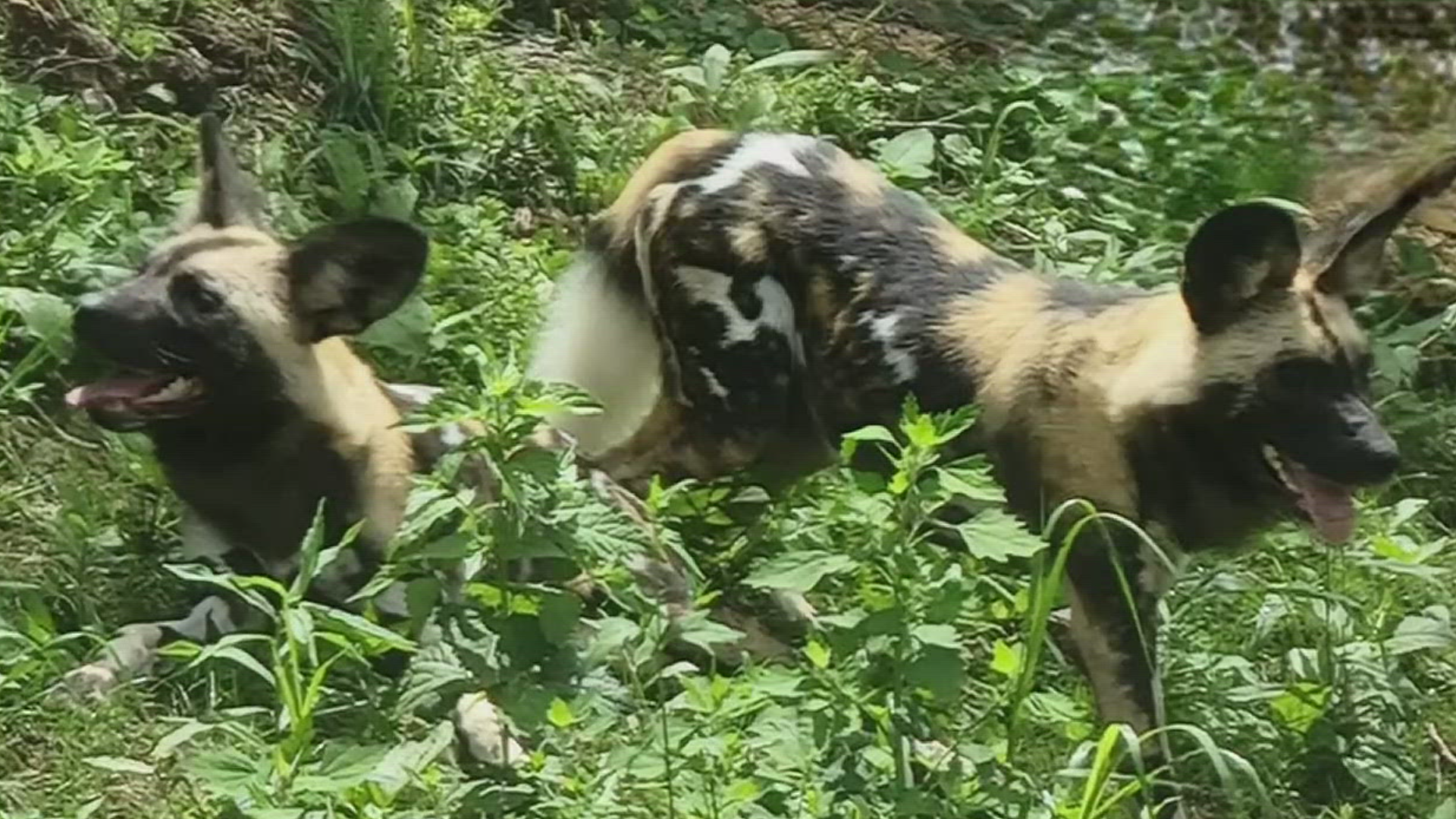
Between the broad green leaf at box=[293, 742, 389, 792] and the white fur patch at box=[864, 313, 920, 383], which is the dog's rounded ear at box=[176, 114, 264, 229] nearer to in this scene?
the white fur patch at box=[864, 313, 920, 383]

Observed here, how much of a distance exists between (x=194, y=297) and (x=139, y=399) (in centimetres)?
17

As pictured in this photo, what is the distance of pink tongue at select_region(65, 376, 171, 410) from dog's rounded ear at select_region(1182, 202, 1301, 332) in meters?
1.46

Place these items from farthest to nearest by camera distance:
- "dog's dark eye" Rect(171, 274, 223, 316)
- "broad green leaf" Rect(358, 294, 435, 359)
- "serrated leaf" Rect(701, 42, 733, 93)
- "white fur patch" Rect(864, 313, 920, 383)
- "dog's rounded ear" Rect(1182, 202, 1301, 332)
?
"serrated leaf" Rect(701, 42, 733, 93), "broad green leaf" Rect(358, 294, 435, 359), "white fur patch" Rect(864, 313, 920, 383), "dog's dark eye" Rect(171, 274, 223, 316), "dog's rounded ear" Rect(1182, 202, 1301, 332)

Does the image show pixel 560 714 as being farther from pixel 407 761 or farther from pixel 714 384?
pixel 714 384

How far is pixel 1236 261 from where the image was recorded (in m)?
3.20

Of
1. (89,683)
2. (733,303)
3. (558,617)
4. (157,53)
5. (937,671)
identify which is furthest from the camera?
(157,53)

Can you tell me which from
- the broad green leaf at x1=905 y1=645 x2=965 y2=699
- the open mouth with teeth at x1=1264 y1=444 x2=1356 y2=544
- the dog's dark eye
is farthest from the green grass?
the dog's dark eye

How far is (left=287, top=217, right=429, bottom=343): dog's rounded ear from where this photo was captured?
3.32 metres

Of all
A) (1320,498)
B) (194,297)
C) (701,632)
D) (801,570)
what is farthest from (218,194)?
(1320,498)

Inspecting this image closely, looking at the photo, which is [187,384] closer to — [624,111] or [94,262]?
[94,262]

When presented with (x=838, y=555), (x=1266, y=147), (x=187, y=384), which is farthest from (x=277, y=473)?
(x=1266, y=147)

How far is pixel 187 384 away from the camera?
3.27 meters

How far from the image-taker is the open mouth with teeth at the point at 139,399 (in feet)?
10.5

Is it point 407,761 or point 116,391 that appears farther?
point 116,391
